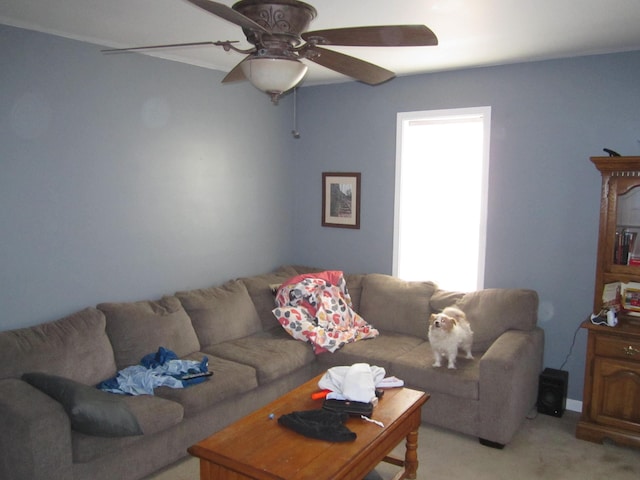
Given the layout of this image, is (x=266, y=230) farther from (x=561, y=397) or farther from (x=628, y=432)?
(x=628, y=432)

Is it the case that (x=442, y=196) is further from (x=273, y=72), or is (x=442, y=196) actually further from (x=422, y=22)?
(x=273, y=72)

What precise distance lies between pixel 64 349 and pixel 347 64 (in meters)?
2.26

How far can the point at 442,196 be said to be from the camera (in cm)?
455

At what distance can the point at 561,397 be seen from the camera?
3.81 meters

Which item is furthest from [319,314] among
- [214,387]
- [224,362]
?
[214,387]

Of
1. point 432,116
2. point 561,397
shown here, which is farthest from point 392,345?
point 432,116

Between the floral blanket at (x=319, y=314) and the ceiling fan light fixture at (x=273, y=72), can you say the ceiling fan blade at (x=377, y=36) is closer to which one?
the ceiling fan light fixture at (x=273, y=72)

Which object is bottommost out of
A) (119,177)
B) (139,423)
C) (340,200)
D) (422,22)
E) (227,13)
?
(139,423)

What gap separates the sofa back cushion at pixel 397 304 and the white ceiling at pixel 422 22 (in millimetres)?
1844

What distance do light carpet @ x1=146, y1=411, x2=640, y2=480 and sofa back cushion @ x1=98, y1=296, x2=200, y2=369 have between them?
2.51ft

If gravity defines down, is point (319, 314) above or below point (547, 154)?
below

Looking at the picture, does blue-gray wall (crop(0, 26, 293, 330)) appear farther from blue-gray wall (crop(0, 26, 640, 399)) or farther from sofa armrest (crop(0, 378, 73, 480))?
sofa armrest (crop(0, 378, 73, 480))

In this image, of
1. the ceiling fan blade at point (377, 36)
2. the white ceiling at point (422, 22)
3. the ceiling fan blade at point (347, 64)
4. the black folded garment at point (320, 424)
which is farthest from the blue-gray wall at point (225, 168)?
the ceiling fan blade at point (377, 36)

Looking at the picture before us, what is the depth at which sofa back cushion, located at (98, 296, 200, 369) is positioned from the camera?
3.38 m
